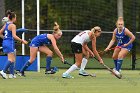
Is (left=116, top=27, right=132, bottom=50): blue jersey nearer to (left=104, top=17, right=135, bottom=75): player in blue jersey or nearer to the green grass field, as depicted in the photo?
(left=104, top=17, right=135, bottom=75): player in blue jersey

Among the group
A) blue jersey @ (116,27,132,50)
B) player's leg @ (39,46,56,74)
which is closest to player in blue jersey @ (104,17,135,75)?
blue jersey @ (116,27,132,50)

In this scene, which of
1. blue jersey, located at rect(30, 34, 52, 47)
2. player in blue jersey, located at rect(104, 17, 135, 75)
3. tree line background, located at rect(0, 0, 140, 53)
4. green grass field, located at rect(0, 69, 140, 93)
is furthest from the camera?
tree line background, located at rect(0, 0, 140, 53)

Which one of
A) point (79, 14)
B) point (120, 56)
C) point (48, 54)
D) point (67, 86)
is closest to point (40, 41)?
point (48, 54)

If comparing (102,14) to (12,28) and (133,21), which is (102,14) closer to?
(133,21)

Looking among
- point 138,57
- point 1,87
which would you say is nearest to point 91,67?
point 138,57

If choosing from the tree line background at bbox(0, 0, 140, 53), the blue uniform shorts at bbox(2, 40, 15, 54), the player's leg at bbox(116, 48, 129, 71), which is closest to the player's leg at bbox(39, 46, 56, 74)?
the blue uniform shorts at bbox(2, 40, 15, 54)

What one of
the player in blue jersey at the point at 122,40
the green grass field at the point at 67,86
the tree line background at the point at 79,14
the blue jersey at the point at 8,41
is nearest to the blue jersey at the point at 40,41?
the blue jersey at the point at 8,41

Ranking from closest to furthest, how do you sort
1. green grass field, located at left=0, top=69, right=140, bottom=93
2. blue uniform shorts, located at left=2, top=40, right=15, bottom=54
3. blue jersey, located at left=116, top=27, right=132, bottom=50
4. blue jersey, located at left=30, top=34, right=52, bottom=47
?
green grass field, located at left=0, top=69, right=140, bottom=93, blue uniform shorts, located at left=2, top=40, right=15, bottom=54, blue jersey, located at left=30, top=34, right=52, bottom=47, blue jersey, located at left=116, top=27, right=132, bottom=50

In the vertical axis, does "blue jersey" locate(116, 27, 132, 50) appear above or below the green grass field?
above

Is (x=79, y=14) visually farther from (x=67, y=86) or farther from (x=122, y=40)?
(x=67, y=86)

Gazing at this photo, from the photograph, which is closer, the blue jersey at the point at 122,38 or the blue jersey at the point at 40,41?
the blue jersey at the point at 40,41

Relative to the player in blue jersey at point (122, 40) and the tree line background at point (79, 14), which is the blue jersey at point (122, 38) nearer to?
the player in blue jersey at point (122, 40)

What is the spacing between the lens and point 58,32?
15.2 metres

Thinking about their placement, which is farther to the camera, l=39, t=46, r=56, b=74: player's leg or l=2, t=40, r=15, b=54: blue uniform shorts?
l=39, t=46, r=56, b=74: player's leg
